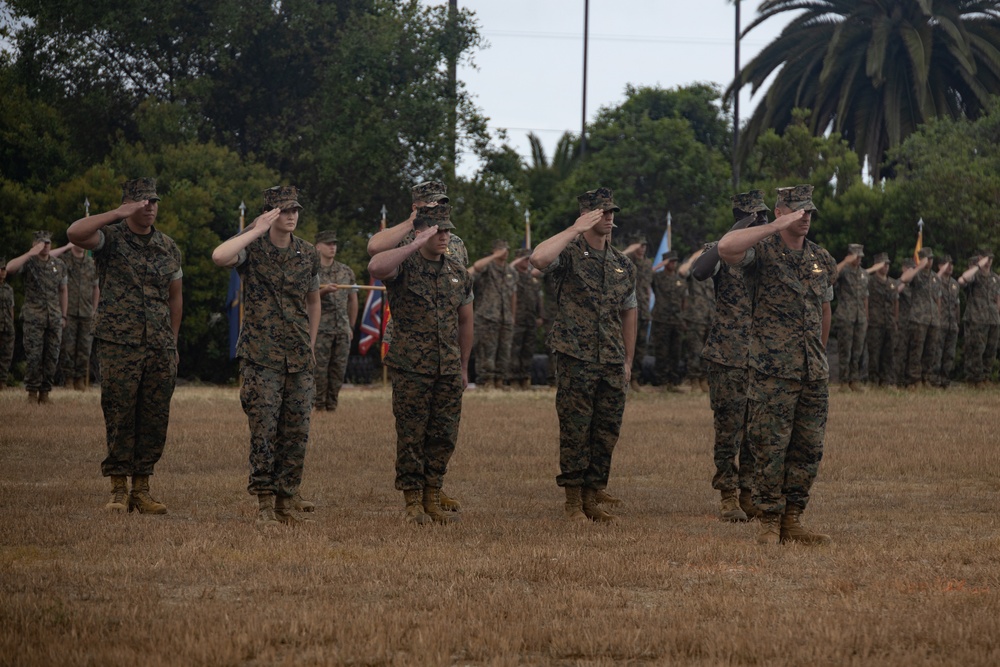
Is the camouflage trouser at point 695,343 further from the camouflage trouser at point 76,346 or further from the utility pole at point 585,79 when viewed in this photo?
the utility pole at point 585,79

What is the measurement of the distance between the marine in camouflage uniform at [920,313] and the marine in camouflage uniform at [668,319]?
4271 millimetres

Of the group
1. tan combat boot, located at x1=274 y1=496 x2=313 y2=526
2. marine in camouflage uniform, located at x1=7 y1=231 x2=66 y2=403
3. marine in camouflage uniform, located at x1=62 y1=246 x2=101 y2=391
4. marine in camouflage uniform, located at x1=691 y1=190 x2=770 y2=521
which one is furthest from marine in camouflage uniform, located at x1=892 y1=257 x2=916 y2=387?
tan combat boot, located at x1=274 y1=496 x2=313 y2=526

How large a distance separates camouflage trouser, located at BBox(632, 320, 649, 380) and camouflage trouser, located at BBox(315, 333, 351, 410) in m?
7.84

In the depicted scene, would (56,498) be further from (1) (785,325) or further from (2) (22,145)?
(2) (22,145)

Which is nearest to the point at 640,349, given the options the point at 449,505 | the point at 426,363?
the point at 449,505

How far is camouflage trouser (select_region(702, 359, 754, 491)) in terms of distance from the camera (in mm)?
10430

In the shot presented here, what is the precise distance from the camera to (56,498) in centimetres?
1049

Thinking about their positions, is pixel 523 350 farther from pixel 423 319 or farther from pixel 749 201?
pixel 423 319

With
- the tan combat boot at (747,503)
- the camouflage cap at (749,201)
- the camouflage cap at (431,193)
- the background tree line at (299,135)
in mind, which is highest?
the background tree line at (299,135)

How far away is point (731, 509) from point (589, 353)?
165cm

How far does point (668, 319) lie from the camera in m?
25.7

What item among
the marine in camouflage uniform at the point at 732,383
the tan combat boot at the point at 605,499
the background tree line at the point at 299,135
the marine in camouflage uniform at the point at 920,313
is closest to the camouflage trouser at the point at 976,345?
the marine in camouflage uniform at the point at 920,313

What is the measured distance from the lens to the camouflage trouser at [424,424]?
9727 millimetres

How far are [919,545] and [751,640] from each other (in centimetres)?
306
